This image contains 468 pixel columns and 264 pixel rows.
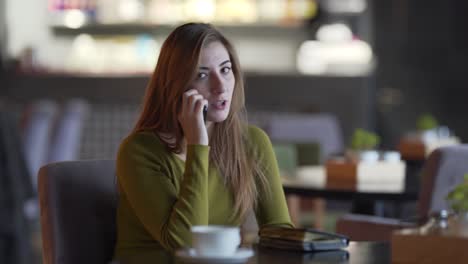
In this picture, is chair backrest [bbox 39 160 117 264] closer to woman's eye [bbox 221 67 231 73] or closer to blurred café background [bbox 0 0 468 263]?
woman's eye [bbox 221 67 231 73]

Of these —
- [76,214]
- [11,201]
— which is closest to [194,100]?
[76,214]

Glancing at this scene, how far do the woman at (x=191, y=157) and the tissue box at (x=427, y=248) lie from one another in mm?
501

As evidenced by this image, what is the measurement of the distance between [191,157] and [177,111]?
7.5 inches

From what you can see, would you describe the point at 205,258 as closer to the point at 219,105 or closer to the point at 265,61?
the point at 219,105

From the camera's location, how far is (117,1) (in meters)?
9.30

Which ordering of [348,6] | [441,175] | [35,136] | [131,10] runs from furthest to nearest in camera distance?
[131,10] < [348,6] < [35,136] < [441,175]

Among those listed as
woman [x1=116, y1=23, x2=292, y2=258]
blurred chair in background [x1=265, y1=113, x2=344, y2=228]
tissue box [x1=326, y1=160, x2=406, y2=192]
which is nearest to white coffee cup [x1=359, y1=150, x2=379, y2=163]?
tissue box [x1=326, y1=160, x2=406, y2=192]

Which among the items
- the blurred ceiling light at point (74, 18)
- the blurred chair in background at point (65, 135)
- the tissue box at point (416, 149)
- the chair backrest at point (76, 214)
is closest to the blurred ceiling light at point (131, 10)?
the blurred ceiling light at point (74, 18)

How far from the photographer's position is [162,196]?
6.66 feet

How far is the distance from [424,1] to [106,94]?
278cm

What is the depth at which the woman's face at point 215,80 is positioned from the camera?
7.00ft

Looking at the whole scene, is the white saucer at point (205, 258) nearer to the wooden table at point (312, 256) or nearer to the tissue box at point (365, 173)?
the wooden table at point (312, 256)

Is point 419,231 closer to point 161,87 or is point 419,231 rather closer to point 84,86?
point 161,87

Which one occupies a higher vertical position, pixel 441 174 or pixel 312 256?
pixel 312 256
